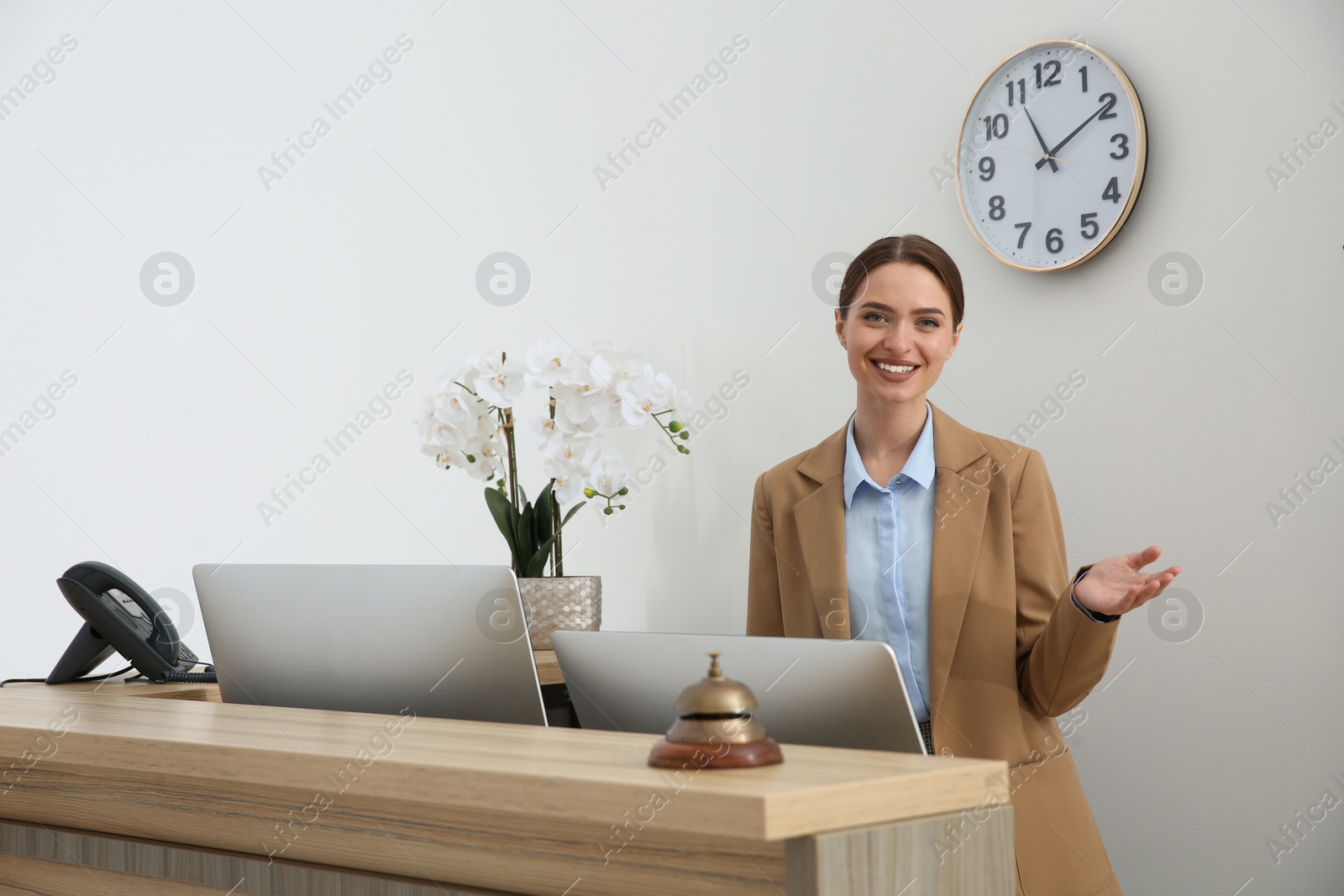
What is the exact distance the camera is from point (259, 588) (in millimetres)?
1272

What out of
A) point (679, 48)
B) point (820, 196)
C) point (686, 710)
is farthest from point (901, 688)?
point (679, 48)

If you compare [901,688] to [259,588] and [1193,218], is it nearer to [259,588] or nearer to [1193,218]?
[259,588]

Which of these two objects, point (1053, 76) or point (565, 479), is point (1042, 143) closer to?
point (1053, 76)

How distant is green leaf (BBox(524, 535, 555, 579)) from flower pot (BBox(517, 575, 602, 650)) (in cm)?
7

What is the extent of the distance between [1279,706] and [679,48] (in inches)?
75.5

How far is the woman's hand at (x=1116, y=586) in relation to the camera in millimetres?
1486

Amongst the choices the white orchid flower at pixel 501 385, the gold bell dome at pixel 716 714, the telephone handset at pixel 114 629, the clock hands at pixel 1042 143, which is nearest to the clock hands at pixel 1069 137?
the clock hands at pixel 1042 143

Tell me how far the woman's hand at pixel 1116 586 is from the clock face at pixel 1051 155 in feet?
2.42

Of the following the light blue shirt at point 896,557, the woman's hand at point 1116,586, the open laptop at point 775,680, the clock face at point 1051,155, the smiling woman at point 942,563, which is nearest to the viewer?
the open laptop at point 775,680

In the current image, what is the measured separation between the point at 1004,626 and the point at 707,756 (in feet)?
3.58

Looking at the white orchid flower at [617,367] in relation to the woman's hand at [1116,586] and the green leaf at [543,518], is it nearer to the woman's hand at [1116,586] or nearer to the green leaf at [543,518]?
the green leaf at [543,518]

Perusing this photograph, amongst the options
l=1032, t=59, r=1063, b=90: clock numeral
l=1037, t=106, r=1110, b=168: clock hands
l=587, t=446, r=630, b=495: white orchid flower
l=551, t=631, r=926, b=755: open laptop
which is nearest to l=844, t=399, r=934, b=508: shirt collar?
l=587, t=446, r=630, b=495: white orchid flower

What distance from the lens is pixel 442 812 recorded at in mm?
1000

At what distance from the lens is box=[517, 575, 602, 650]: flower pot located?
2164mm
